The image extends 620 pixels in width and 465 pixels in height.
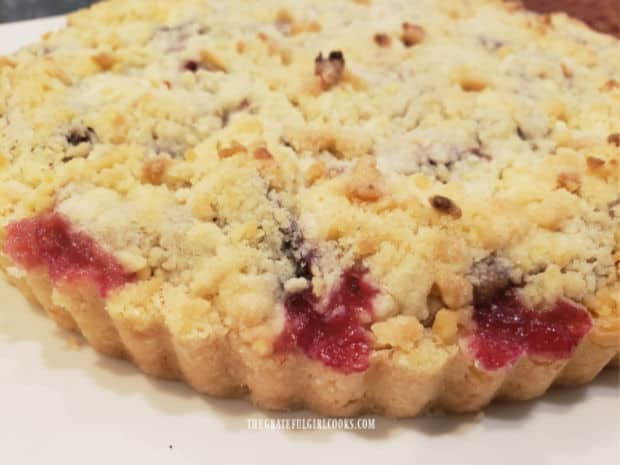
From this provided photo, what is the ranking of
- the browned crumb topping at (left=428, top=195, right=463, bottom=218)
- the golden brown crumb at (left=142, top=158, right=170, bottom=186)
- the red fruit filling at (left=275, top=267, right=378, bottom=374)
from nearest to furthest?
the red fruit filling at (left=275, top=267, right=378, bottom=374), the browned crumb topping at (left=428, top=195, right=463, bottom=218), the golden brown crumb at (left=142, top=158, right=170, bottom=186)

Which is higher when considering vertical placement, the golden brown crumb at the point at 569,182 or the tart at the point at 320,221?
the golden brown crumb at the point at 569,182

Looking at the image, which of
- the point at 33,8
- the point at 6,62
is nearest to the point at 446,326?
the point at 6,62

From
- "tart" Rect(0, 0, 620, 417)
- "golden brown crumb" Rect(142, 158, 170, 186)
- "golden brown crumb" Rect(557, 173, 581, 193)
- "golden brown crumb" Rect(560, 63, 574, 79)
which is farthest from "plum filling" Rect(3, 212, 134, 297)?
"golden brown crumb" Rect(560, 63, 574, 79)

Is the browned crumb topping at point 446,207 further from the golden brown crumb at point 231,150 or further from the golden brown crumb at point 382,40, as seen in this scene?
the golden brown crumb at point 382,40

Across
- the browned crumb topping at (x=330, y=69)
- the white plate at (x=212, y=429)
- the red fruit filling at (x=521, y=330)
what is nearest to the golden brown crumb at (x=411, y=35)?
the browned crumb topping at (x=330, y=69)

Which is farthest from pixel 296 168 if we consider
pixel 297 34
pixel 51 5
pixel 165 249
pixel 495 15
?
pixel 51 5

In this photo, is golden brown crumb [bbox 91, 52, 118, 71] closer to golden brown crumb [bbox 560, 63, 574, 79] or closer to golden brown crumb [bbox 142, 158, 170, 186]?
golden brown crumb [bbox 142, 158, 170, 186]

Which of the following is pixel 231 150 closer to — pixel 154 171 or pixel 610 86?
pixel 154 171
